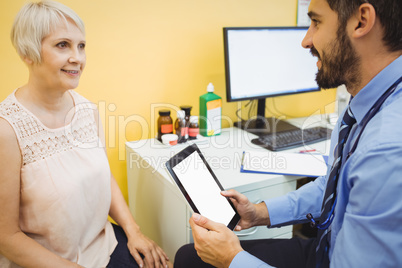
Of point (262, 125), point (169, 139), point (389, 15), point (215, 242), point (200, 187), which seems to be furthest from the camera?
point (262, 125)

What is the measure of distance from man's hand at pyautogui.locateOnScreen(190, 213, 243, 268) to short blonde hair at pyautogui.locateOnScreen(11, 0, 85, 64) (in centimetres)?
69

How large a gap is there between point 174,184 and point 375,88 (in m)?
0.66

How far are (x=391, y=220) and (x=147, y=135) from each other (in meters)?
Answer: 1.24

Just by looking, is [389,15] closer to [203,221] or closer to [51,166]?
[203,221]

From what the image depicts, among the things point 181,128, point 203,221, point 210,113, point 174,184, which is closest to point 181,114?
point 181,128

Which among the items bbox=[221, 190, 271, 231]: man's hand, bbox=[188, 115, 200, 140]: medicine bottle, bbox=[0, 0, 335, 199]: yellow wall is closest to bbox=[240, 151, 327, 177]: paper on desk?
bbox=[221, 190, 271, 231]: man's hand

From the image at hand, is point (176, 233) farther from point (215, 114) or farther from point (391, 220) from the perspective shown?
point (391, 220)

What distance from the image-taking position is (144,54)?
4.96 feet

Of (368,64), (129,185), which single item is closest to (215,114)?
(129,185)

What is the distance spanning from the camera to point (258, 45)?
5.10 ft

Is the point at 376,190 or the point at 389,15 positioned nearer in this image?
the point at 376,190

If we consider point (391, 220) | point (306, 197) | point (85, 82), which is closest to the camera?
point (391, 220)

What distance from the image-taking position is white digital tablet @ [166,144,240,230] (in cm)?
92

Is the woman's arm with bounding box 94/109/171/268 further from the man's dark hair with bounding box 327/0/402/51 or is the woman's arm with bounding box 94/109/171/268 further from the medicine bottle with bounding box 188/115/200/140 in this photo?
the man's dark hair with bounding box 327/0/402/51
